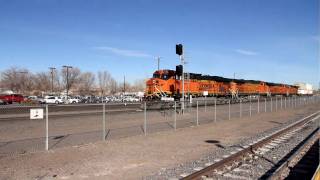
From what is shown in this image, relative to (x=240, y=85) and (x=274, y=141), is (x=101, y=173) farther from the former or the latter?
(x=240, y=85)

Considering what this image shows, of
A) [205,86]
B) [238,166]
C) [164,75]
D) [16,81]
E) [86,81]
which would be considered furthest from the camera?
[86,81]

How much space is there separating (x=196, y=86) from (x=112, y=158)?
34875mm

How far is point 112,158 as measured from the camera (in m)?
11.8

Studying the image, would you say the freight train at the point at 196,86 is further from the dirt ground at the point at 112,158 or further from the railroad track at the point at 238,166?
the railroad track at the point at 238,166

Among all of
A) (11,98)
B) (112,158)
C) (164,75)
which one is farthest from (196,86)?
(112,158)

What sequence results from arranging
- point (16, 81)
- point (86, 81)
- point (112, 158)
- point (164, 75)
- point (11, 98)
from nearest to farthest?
1. point (112, 158)
2. point (164, 75)
3. point (11, 98)
4. point (16, 81)
5. point (86, 81)

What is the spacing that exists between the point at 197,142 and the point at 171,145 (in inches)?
58.5

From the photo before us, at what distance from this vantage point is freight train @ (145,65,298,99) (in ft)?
137

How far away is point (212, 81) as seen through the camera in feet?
171

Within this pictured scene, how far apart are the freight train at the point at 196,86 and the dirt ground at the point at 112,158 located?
41.0ft

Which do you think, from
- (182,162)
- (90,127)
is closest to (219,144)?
(182,162)

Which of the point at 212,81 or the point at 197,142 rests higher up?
the point at 212,81

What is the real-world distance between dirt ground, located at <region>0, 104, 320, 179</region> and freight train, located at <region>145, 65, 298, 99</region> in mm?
12502

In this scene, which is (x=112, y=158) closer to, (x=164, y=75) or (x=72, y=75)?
(x=164, y=75)
